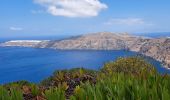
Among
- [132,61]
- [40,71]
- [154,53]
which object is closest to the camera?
[132,61]

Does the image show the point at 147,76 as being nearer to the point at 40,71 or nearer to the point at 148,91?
the point at 148,91

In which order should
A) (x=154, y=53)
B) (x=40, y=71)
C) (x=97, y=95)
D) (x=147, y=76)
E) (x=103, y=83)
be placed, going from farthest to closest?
(x=154, y=53)
(x=40, y=71)
(x=147, y=76)
(x=103, y=83)
(x=97, y=95)

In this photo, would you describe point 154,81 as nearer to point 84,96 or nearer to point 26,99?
point 84,96

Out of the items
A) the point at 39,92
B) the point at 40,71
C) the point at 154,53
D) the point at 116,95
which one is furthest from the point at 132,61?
the point at 154,53

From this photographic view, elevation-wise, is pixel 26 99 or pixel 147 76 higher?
pixel 147 76

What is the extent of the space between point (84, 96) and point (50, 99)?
20.7 inches

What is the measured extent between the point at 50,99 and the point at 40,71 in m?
139

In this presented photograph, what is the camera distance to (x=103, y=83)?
5.92 meters

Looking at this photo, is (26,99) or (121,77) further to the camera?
(26,99)

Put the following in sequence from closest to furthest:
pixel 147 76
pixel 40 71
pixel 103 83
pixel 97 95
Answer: pixel 97 95, pixel 103 83, pixel 147 76, pixel 40 71

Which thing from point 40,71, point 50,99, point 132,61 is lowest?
point 40,71

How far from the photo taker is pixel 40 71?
14238 cm

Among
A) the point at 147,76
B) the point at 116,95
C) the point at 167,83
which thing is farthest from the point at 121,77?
the point at 116,95

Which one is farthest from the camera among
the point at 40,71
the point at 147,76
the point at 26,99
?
the point at 40,71
